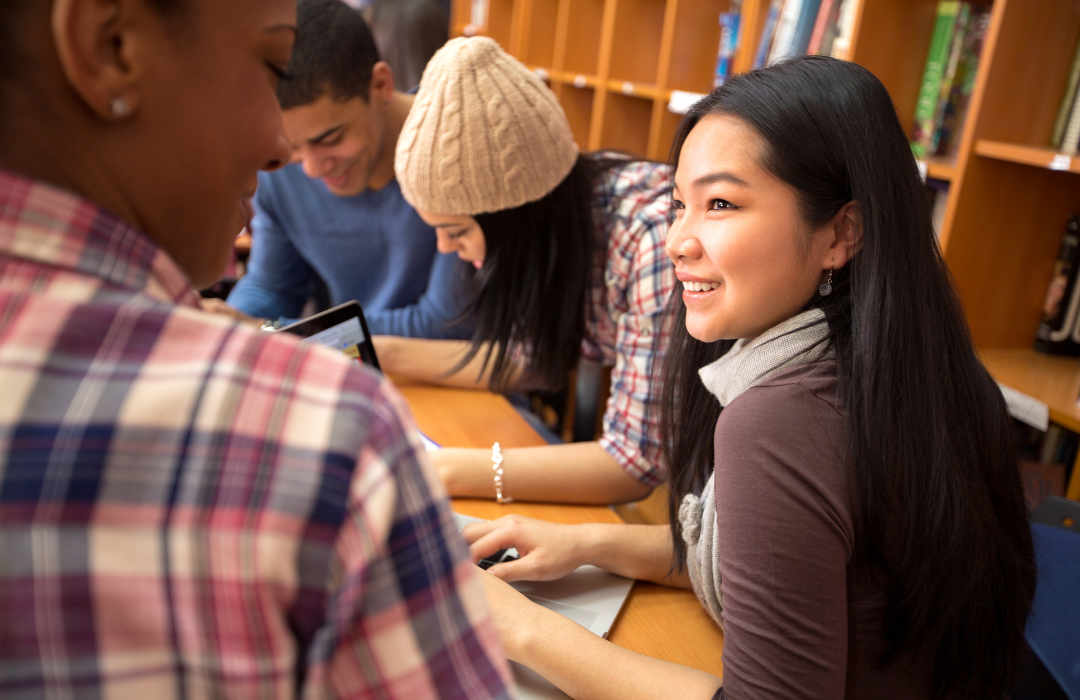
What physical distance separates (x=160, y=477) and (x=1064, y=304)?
1755mm

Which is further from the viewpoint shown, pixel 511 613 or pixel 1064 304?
pixel 1064 304

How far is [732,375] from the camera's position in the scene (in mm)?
854

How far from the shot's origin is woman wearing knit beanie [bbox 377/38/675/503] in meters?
1.21

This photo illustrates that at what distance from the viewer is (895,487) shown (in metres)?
0.71

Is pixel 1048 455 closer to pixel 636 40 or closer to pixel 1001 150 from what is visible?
pixel 1001 150

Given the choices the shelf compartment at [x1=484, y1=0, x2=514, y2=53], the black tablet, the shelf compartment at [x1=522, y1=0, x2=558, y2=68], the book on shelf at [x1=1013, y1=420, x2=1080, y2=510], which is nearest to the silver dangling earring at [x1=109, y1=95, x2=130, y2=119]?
the black tablet

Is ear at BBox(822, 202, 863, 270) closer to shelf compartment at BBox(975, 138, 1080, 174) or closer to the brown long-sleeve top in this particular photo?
the brown long-sleeve top

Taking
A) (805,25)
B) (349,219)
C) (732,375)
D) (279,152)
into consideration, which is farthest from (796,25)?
(279,152)

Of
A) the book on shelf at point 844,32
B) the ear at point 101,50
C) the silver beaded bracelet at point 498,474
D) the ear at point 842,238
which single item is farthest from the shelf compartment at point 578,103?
the ear at point 101,50

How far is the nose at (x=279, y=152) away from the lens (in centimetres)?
44

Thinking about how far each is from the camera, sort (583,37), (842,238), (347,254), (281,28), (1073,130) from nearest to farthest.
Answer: (281,28), (842,238), (1073,130), (347,254), (583,37)

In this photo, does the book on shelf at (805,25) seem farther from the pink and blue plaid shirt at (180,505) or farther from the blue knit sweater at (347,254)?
the pink and blue plaid shirt at (180,505)

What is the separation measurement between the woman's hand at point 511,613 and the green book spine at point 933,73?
4.35ft

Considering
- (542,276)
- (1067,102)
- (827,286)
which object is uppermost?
(1067,102)
